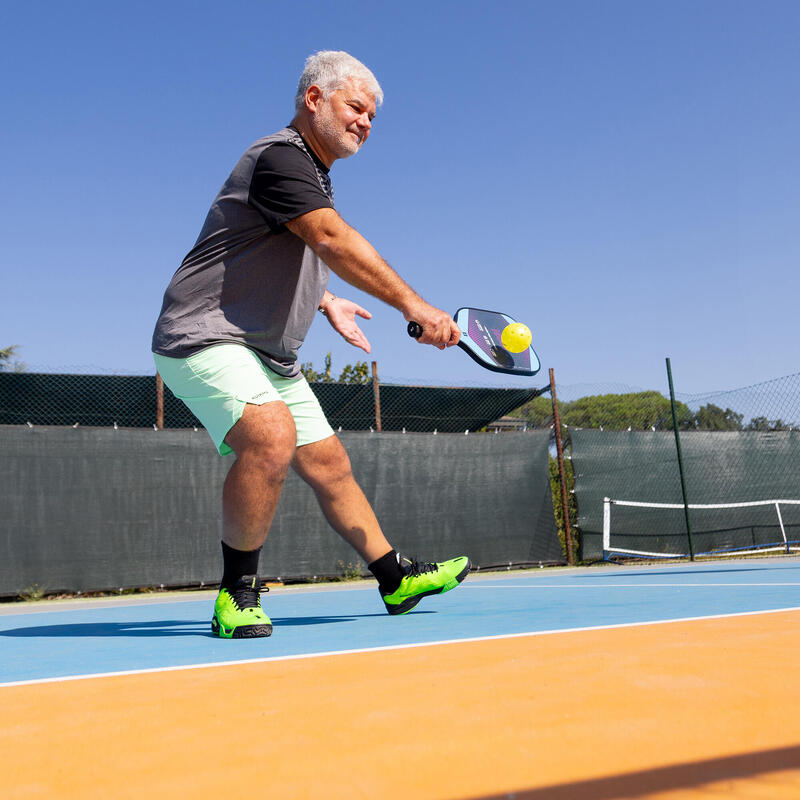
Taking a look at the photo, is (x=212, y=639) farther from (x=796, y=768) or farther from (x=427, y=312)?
(x=796, y=768)

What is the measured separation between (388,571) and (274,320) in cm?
95

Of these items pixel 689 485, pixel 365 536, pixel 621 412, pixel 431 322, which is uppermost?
pixel 621 412

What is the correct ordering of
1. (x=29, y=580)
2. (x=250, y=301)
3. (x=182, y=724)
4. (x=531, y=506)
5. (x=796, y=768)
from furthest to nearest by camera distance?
1. (x=531, y=506)
2. (x=29, y=580)
3. (x=250, y=301)
4. (x=182, y=724)
5. (x=796, y=768)

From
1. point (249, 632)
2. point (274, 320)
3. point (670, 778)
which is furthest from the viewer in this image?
point (274, 320)

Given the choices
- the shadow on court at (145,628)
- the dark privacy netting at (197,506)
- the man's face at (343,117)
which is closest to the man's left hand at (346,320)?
the man's face at (343,117)

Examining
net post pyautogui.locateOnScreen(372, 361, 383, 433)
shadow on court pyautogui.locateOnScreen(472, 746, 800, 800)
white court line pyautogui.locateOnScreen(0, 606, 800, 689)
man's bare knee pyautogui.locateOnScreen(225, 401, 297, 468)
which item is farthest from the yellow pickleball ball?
net post pyautogui.locateOnScreen(372, 361, 383, 433)

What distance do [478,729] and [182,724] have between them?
0.46 m

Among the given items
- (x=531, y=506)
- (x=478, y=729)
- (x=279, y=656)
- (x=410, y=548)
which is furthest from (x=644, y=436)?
(x=478, y=729)

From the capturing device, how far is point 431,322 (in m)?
2.66

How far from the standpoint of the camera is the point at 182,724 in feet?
4.39

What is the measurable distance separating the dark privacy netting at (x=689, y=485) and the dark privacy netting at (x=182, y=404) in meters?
1.13

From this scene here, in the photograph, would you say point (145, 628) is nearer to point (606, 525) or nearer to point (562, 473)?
point (562, 473)

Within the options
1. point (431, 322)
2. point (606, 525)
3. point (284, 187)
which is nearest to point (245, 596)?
point (431, 322)

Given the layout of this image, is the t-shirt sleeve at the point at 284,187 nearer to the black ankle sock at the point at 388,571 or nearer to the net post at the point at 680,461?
the black ankle sock at the point at 388,571
